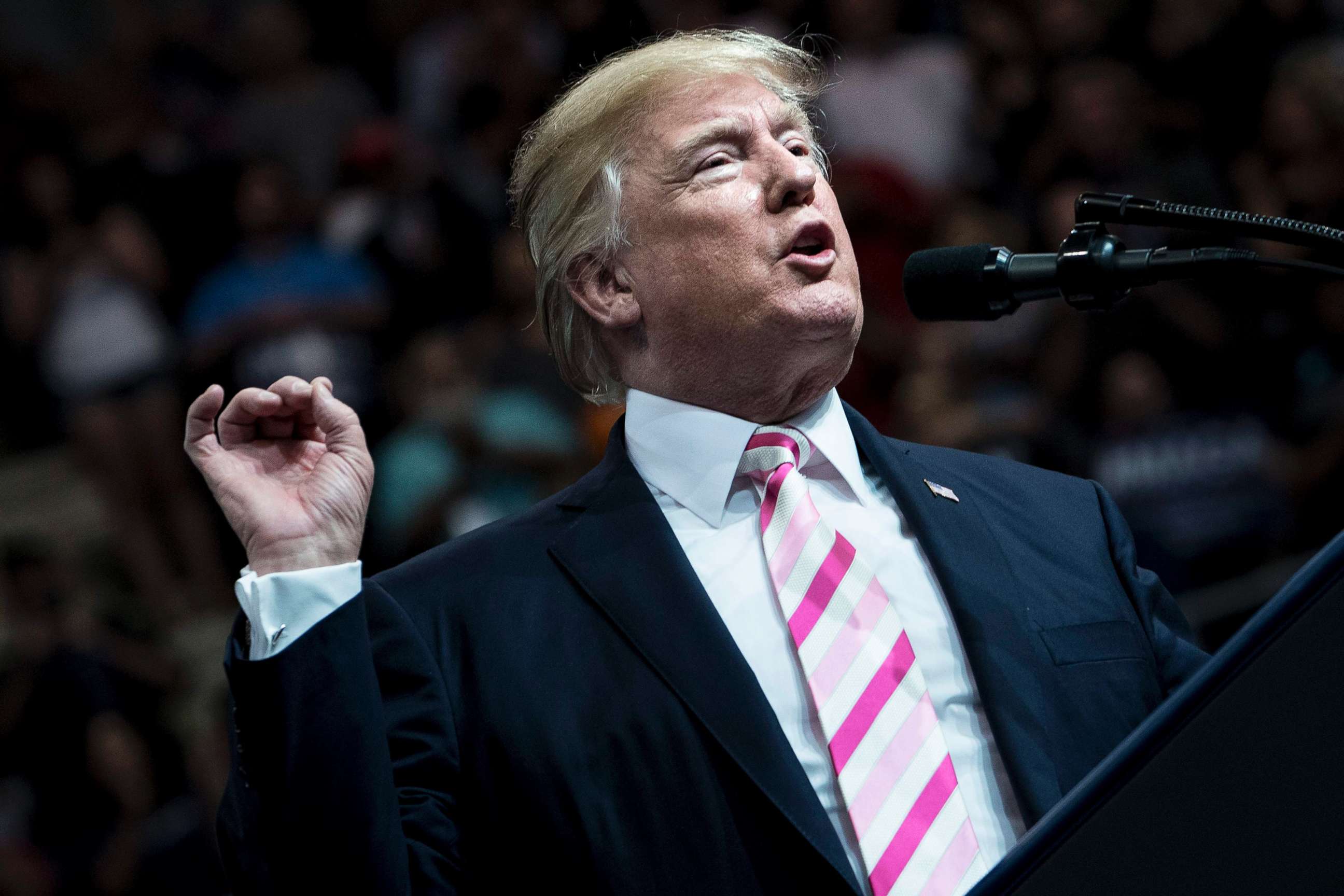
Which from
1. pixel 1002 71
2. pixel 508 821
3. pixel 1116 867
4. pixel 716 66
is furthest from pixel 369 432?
pixel 1116 867

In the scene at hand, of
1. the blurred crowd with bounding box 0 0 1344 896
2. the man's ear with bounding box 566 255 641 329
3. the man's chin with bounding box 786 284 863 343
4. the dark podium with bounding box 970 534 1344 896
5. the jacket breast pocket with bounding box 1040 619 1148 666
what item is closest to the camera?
the dark podium with bounding box 970 534 1344 896

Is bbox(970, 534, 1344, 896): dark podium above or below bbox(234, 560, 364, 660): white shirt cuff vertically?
below

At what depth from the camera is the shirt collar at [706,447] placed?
1.67m

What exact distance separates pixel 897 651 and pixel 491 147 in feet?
12.5

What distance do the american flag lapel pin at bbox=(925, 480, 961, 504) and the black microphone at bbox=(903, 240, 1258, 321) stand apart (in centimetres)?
28

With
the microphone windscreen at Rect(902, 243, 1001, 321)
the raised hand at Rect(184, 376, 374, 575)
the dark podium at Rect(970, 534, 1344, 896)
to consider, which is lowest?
the dark podium at Rect(970, 534, 1344, 896)

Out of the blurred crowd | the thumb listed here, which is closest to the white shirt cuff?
the thumb

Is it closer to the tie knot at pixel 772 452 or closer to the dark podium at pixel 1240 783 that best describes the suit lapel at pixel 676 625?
the tie knot at pixel 772 452

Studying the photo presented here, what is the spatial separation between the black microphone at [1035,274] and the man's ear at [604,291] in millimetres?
419

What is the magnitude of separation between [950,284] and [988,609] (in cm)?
35

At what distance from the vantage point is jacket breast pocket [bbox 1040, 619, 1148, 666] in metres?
1.55

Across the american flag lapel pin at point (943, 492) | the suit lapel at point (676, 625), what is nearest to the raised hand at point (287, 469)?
the suit lapel at point (676, 625)

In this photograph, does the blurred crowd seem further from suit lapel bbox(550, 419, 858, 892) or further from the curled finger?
the curled finger

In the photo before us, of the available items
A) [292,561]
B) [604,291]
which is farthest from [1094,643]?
[292,561]
